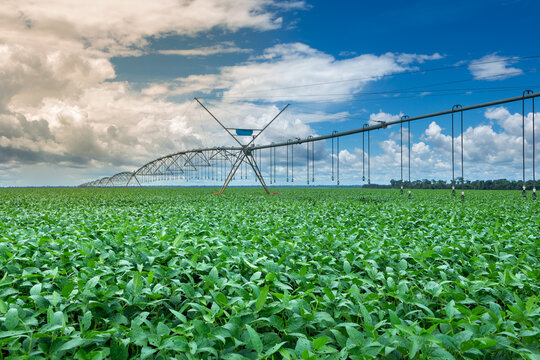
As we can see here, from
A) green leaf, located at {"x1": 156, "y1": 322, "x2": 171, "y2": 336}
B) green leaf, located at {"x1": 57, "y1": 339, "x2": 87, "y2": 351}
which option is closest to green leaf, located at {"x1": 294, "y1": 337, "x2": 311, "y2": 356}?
green leaf, located at {"x1": 156, "y1": 322, "x2": 171, "y2": 336}

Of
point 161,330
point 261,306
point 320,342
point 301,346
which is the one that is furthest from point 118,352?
point 320,342

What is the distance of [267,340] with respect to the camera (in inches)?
88.4

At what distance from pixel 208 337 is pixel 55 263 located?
2.80 meters

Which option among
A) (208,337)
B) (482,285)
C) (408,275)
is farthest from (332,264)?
(208,337)

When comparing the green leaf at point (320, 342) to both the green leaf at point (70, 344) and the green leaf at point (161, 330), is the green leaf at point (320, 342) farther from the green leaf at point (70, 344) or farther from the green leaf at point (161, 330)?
the green leaf at point (70, 344)

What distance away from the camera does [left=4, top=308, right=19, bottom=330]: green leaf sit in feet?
7.14

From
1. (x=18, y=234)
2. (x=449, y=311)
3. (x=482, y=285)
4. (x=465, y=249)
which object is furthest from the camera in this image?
(x=18, y=234)

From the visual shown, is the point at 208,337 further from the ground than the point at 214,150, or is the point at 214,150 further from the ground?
the point at 214,150

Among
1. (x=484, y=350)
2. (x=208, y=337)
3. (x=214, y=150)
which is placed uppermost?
(x=214, y=150)

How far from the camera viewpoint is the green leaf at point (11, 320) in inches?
85.7

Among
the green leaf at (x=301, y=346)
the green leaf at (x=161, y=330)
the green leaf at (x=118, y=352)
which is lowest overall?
the green leaf at (x=118, y=352)

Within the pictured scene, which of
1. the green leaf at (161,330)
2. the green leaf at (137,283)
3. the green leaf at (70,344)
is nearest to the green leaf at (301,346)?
the green leaf at (161,330)

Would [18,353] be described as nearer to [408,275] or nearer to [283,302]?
[283,302]

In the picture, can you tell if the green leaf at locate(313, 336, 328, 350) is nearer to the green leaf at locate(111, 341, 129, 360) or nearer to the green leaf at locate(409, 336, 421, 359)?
the green leaf at locate(409, 336, 421, 359)
